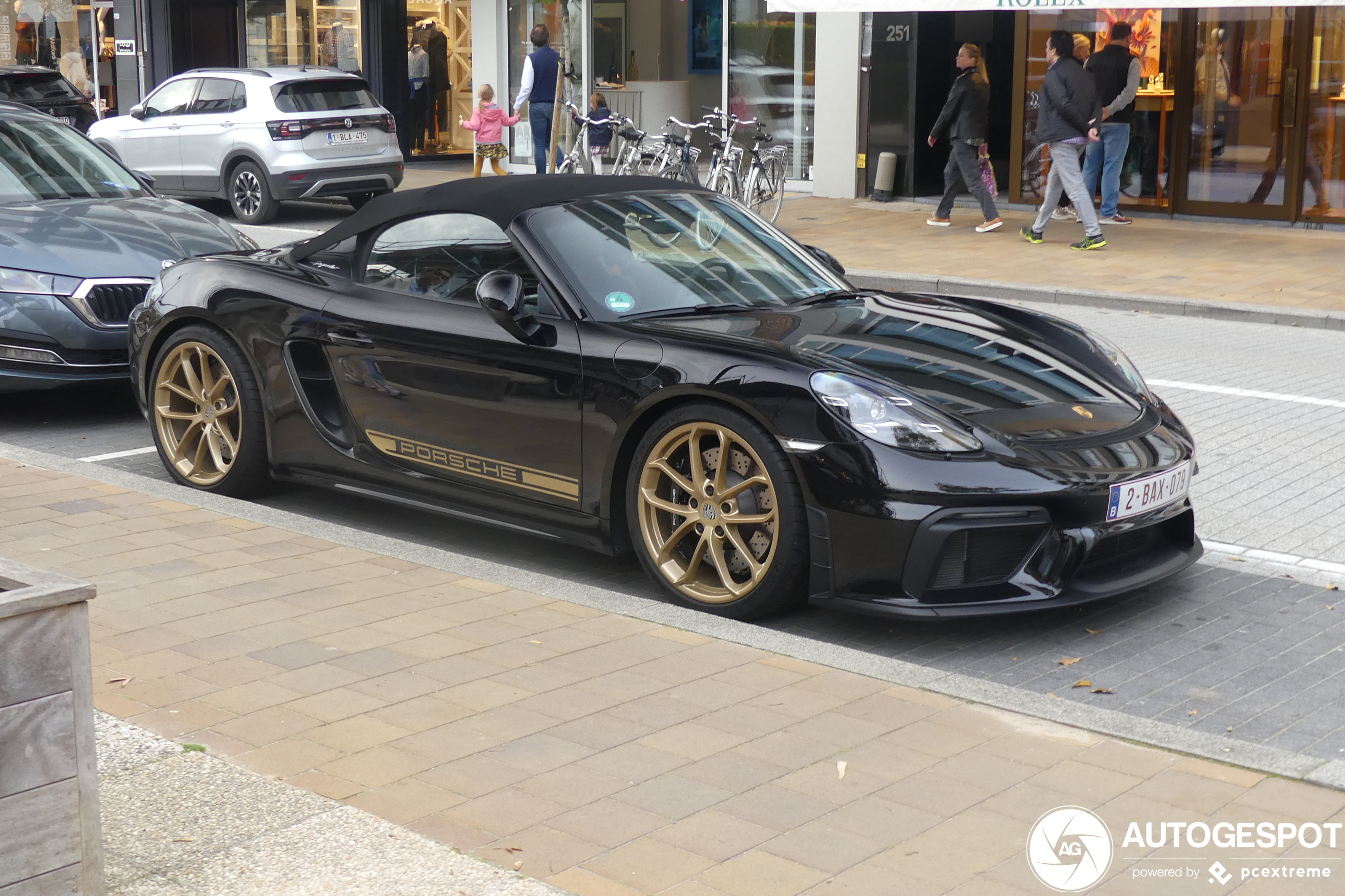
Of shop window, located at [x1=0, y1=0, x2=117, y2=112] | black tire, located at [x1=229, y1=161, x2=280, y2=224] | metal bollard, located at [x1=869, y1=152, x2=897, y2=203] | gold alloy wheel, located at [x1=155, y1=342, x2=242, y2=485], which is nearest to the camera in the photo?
gold alloy wheel, located at [x1=155, y1=342, x2=242, y2=485]

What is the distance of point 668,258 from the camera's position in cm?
582

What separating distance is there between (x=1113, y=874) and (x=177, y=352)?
4781mm

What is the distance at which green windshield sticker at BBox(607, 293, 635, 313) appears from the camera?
5.52 metres

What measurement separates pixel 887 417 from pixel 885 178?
49.9 ft

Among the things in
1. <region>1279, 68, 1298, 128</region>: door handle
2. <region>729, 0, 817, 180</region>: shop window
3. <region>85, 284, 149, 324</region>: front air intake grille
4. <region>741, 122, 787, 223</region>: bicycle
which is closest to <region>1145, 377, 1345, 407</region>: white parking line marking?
<region>85, 284, 149, 324</region>: front air intake grille

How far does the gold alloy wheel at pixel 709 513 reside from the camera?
197 inches

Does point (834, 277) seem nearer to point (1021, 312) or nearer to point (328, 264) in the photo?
point (1021, 312)

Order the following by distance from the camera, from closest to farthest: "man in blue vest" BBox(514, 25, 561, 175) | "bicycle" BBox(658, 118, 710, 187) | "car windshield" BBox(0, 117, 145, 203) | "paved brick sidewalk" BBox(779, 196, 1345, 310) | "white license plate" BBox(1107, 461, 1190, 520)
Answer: "white license plate" BBox(1107, 461, 1190, 520) < "car windshield" BBox(0, 117, 145, 203) < "paved brick sidewalk" BBox(779, 196, 1345, 310) < "bicycle" BBox(658, 118, 710, 187) < "man in blue vest" BBox(514, 25, 561, 175)

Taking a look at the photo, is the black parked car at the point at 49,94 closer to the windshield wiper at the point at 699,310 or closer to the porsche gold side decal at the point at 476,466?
the porsche gold side decal at the point at 476,466

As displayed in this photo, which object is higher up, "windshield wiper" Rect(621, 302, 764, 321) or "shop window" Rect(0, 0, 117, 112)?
"shop window" Rect(0, 0, 117, 112)

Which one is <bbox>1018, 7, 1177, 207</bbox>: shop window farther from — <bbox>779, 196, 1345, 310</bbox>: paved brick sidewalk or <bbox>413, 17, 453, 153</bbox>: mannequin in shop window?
<bbox>413, 17, 453, 153</bbox>: mannequin in shop window

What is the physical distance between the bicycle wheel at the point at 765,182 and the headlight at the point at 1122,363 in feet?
36.0

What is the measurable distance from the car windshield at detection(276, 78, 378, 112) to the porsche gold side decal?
13.0m

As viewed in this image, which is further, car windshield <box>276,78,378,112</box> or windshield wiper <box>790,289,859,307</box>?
car windshield <box>276,78,378,112</box>
